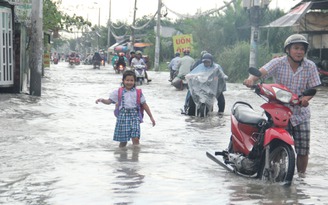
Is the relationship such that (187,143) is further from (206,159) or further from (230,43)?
(230,43)

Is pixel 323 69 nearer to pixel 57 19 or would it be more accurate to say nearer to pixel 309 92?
pixel 57 19

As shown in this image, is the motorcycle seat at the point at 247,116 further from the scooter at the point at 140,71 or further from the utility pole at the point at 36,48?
the scooter at the point at 140,71

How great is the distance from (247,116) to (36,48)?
1176 centimetres

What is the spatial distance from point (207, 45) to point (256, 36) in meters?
15.3

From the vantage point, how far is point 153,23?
82.6 meters

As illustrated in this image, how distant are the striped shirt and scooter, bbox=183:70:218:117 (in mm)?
6759

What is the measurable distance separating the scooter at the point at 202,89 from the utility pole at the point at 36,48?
5.30 m

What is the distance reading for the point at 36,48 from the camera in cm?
1786

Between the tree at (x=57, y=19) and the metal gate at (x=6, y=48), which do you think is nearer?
the metal gate at (x=6, y=48)

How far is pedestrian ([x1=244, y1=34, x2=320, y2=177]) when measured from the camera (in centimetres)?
700

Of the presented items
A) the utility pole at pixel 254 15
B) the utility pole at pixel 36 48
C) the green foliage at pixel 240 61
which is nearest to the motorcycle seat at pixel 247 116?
the utility pole at pixel 36 48

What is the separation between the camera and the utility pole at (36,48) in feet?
57.6

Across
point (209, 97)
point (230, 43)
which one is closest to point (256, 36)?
point (209, 97)

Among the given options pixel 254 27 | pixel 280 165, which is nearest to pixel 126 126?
pixel 280 165
